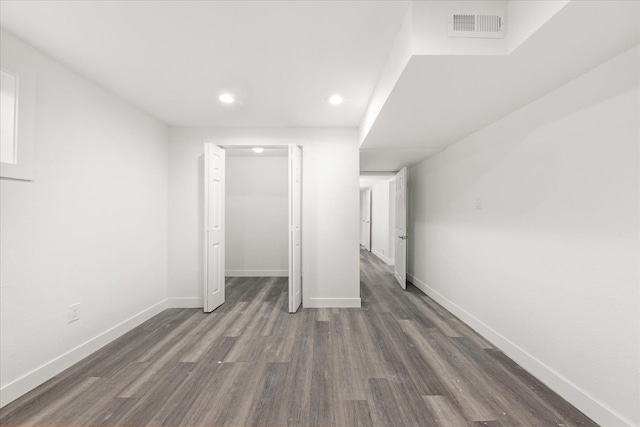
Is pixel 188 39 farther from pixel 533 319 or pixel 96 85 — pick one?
pixel 533 319

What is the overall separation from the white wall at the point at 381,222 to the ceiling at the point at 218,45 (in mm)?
4744

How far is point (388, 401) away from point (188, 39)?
2.72m

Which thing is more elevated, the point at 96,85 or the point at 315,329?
the point at 96,85

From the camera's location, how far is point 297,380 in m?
1.86

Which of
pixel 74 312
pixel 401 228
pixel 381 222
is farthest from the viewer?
pixel 381 222

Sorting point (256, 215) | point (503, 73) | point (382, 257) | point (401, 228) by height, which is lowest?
point (382, 257)

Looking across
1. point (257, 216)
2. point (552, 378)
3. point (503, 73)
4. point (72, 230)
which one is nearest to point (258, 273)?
point (257, 216)

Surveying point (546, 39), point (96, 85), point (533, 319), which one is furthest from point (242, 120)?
point (533, 319)

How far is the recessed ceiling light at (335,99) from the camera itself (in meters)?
2.48

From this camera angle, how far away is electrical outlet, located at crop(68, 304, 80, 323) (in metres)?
2.04

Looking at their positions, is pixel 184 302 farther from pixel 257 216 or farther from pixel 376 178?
pixel 376 178

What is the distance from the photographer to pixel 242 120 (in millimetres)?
3135

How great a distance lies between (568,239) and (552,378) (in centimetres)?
98

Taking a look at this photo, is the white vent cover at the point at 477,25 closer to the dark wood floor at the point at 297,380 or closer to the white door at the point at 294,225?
the white door at the point at 294,225
